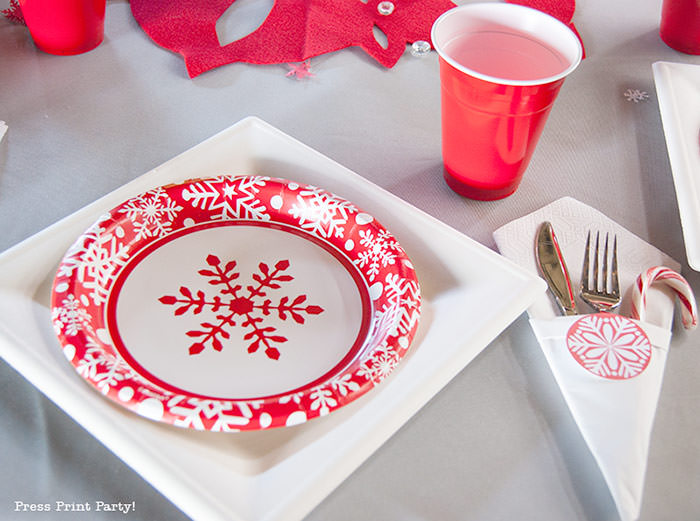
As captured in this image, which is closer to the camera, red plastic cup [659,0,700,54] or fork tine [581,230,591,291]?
fork tine [581,230,591,291]

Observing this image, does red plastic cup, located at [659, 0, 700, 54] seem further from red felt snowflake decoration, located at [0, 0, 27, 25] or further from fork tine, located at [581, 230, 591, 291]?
red felt snowflake decoration, located at [0, 0, 27, 25]

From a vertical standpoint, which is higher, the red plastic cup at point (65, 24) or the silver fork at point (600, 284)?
the red plastic cup at point (65, 24)

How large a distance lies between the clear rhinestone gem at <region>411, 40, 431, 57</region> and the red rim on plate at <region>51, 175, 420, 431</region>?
363 mm

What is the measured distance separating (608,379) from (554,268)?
11cm

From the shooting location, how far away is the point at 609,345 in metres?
0.43

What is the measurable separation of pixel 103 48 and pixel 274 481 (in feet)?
2.04

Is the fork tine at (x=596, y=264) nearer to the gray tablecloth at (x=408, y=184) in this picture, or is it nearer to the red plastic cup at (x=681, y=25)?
the gray tablecloth at (x=408, y=184)

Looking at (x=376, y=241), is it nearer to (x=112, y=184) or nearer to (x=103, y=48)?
(x=112, y=184)

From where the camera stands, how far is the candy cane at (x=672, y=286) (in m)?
0.47

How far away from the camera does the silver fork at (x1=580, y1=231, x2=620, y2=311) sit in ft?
1.56

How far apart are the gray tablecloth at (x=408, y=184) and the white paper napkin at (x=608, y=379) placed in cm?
2

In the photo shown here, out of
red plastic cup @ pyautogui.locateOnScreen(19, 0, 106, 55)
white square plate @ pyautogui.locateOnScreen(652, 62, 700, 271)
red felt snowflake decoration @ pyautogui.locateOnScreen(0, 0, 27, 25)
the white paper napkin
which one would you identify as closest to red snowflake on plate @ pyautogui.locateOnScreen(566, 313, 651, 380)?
the white paper napkin

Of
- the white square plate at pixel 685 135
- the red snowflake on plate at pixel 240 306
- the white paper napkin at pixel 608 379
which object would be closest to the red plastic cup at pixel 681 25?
the white square plate at pixel 685 135

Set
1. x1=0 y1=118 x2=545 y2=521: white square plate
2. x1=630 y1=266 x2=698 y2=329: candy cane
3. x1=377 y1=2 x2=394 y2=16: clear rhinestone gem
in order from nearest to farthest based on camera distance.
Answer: x1=0 y1=118 x2=545 y2=521: white square plate → x1=630 y1=266 x2=698 y2=329: candy cane → x1=377 y1=2 x2=394 y2=16: clear rhinestone gem
